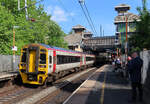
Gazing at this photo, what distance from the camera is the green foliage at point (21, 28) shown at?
19.4m

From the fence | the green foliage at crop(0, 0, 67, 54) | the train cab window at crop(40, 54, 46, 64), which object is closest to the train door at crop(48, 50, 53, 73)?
the train cab window at crop(40, 54, 46, 64)

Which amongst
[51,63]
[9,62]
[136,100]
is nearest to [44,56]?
[51,63]

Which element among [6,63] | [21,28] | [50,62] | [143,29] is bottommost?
[6,63]

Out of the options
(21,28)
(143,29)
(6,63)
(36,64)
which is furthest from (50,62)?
(21,28)

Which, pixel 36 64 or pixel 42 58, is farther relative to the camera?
pixel 42 58

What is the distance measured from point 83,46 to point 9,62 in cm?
3702

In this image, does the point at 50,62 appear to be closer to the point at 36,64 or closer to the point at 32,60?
the point at 36,64

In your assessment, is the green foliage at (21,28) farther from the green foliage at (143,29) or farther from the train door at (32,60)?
the green foliage at (143,29)

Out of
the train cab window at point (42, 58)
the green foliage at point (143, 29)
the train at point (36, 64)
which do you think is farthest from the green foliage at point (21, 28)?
the green foliage at point (143, 29)

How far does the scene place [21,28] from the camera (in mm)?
22750

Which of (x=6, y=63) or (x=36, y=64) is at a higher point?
(x=36, y=64)

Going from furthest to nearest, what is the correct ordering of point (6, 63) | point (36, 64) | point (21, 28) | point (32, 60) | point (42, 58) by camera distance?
point (21, 28) → point (6, 63) → point (32, 60) → point (42, 58) → point (36, 64)

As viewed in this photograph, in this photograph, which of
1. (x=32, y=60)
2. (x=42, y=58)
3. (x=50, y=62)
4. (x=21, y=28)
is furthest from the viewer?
(x=21, y=28)

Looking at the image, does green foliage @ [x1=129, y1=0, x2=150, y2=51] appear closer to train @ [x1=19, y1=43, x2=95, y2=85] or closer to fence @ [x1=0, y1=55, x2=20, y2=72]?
train @ [x1=19, y1=43, x2=95, y2=85]
